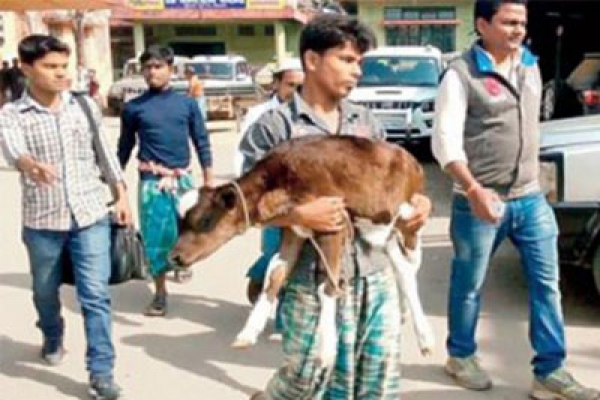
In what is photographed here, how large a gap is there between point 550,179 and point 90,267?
2.56 metres

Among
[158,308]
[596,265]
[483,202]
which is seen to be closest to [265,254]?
[158,308]

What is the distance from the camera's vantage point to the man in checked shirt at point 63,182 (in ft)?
13.1

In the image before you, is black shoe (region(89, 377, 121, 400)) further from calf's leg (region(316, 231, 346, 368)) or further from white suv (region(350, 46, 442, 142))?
white suv (region(350, 46, 442, 142))

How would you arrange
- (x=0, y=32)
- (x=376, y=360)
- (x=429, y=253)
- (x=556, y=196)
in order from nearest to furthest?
(x=376, y=360) < (x=556, y=196) < (x=429, y=253) < (x=0, y=32)

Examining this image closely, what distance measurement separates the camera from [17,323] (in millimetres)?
5547

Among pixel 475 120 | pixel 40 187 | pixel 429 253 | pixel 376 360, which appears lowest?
pixel 429 253

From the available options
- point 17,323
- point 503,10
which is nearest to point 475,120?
point 503,10

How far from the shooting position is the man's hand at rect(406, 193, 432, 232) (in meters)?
2.55

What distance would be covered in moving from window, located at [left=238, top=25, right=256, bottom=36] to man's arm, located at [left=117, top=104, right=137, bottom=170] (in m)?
31.9

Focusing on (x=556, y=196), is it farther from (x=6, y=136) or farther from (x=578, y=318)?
(x=6, y=136)

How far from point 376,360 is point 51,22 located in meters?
27.6

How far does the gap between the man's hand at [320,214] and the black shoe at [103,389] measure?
2104 mm

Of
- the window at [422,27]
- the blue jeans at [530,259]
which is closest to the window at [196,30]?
the window at [422,27]

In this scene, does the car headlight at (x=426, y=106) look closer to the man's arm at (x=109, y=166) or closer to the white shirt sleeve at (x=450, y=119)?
the man's arm at (x=109, y=166)
